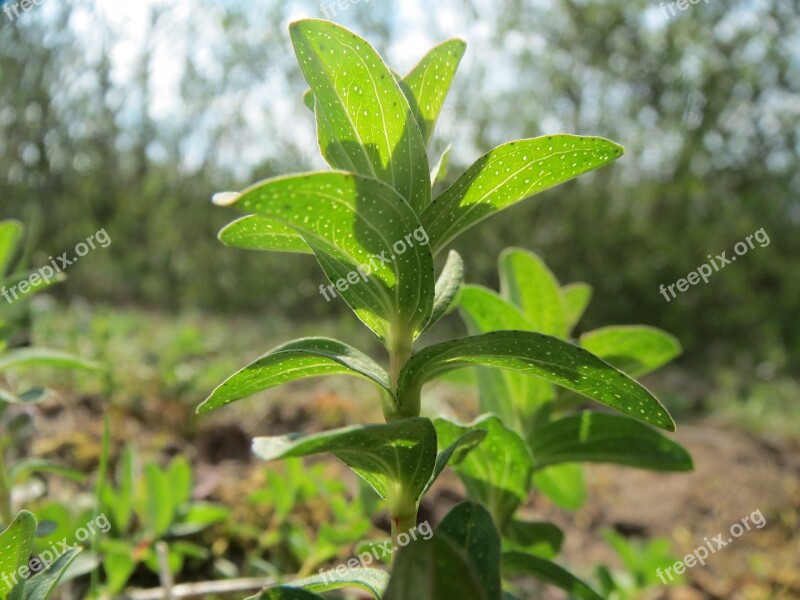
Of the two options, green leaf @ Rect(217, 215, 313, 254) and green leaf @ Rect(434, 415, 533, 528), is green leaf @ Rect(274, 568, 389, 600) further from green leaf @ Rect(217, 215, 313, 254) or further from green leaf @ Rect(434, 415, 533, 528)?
green leaf @ Rect(217, 215, 313, 254)

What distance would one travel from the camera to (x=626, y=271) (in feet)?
15.7

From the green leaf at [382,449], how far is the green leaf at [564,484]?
0.39 metres

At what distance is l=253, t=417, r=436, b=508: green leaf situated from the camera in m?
0.38

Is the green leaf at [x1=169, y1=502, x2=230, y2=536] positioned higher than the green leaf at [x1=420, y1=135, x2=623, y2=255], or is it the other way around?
the green leaf at [x1=420, y1=135, x2=623, y2=255]

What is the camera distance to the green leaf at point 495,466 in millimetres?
629

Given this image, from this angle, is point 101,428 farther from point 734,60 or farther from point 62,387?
point 734,60

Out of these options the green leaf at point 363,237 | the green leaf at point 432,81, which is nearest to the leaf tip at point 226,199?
the green leaf at point 363,237

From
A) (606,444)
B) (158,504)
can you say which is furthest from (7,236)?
(606,444)

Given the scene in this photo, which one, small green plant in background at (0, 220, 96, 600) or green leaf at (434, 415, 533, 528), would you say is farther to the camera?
green leaf at (434, 415, 533, 528)

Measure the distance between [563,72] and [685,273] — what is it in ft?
6.02

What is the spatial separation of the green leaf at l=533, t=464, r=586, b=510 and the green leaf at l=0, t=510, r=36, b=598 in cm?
60

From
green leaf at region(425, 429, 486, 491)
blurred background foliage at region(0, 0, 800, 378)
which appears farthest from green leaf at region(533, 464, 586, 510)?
blurred background foliage at region(0, 0, 800, 378)

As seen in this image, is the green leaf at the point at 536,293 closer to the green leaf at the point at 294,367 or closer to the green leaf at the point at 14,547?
the green leaf at the point at 294,367

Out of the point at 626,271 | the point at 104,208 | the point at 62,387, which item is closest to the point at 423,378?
the point at 62,387
